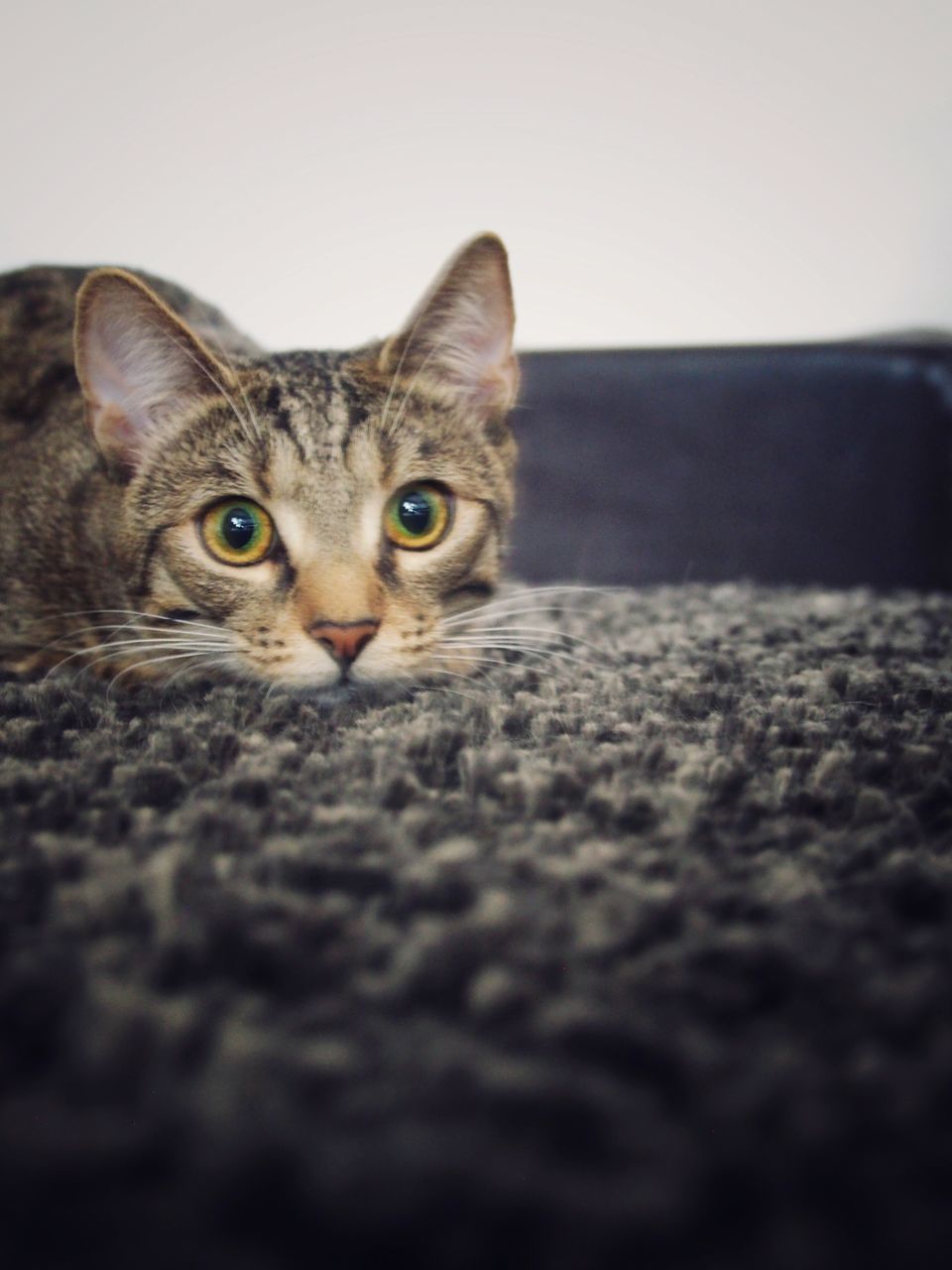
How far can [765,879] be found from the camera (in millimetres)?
383

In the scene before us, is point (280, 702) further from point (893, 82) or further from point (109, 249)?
point (893, 82)

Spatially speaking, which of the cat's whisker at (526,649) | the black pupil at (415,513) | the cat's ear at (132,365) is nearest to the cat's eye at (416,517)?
the black pupil at (415,513)

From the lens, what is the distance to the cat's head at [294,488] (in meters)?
0.69

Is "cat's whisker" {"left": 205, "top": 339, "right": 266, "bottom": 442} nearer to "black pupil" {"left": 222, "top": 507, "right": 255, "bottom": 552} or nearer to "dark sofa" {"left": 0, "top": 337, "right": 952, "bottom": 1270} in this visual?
"black pupil" {"left": 222, "top": 507, "right": 255, "bottom": 552}

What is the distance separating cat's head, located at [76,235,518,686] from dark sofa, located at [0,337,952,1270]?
3.0 inches

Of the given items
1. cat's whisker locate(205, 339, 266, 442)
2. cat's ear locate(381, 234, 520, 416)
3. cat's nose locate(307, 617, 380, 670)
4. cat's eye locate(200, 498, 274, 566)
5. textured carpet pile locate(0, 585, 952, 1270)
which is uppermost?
cat's ear locate(381, 234, 520, 416)

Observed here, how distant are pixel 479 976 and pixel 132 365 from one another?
0.77 m

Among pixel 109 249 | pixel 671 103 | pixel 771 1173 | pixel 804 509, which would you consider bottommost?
pixel 771 1173

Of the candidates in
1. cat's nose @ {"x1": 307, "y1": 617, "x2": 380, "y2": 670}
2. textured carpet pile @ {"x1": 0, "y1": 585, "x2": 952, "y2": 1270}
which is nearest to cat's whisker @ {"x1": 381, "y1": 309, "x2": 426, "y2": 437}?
cat's nose @ {"x1": 307, "y1": 617, "x2": 380, "y2": 670}

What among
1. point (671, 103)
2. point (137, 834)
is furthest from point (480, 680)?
point (671, 103)

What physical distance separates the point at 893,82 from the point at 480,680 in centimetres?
168

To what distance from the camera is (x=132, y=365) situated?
778mm

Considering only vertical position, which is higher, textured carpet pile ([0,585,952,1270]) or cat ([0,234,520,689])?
cat ([0,234,520,689])

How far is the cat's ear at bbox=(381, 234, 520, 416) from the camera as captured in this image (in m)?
0.82
